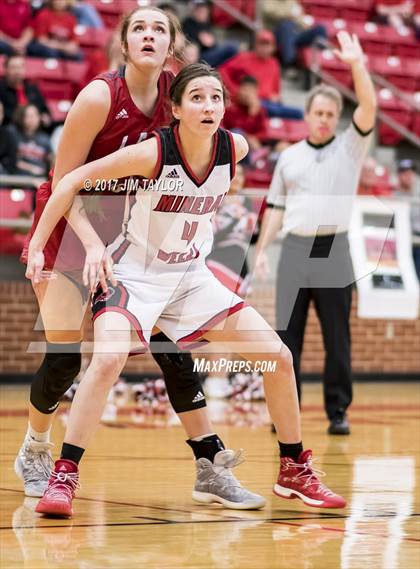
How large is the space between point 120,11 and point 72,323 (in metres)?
9.90

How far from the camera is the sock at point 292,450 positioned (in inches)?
188

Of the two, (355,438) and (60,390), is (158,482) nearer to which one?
(60,390)

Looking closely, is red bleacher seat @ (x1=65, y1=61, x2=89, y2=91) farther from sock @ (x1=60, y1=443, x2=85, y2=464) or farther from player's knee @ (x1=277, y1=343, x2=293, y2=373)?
sock @ (x1=60, y1=443, x2=85, y2=464)

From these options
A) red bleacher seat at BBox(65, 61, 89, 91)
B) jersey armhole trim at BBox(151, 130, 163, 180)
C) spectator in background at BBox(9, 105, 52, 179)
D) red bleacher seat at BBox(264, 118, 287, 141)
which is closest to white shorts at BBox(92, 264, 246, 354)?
jersey armhole trim at BBox(151, 130, 163, 180)

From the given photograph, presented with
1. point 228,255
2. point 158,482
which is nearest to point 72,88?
point 228,255

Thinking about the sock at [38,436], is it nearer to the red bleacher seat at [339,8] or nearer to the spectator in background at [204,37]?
the spectator in background at [204,37]

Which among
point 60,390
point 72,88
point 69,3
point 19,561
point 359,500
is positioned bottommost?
point 19,561

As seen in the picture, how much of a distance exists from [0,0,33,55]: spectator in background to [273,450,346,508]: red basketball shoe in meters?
8.77

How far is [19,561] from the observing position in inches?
139

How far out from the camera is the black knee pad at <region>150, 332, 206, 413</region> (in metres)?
4.91

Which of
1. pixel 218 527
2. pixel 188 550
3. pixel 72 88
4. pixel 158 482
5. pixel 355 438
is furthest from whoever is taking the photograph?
→ pixel 72 88

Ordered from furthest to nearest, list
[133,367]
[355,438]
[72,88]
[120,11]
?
[120,11] → [72,88] → [133,367] → [355,438]

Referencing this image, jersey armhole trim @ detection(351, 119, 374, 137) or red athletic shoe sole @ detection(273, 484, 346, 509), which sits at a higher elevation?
jersey armhole trim @ detection(351, 119, 374, 137)

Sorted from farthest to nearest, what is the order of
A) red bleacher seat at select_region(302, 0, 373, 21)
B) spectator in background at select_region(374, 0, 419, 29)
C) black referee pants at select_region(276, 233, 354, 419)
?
spectator in background at select_region(374, 0, 419, 29)
red bleacher seat at select_region(302, 0, 373, 21)
black referee pants at select_region(276, 233, 354, 419)
